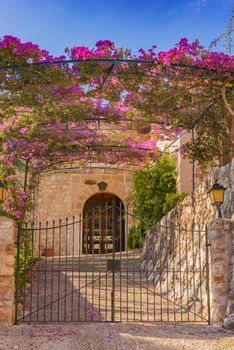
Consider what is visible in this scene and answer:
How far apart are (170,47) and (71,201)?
11.4 meters

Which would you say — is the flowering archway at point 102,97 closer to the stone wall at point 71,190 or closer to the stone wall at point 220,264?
the stone wall at point 220,264

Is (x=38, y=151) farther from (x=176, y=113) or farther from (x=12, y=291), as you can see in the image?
(x=12, y=291)

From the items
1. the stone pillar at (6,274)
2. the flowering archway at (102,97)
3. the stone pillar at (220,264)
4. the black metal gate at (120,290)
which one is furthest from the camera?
the flowering archway at (102,97)

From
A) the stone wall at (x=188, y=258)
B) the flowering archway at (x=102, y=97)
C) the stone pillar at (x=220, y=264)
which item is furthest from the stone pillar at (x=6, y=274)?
the stone pillar at (x=220, y=264)

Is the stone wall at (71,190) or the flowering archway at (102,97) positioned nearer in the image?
the flowering archway at (102,97)

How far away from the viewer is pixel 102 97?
8414mm

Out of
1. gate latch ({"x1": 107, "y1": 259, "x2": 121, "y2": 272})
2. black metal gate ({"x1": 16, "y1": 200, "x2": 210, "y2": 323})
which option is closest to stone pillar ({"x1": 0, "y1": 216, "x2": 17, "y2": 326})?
black metal gate ({"x1": 16, "y1": 200, "x2": 210, "y2": 323})

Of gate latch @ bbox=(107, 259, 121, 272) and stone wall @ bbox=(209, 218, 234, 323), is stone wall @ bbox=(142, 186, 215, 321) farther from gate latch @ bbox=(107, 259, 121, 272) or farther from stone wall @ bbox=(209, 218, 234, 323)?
gate latch @ bbox=(107, 259, 121, 272)

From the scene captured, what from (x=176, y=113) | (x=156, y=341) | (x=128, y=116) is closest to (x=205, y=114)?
(x=176, y=113)

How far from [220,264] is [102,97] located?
366 centimetres

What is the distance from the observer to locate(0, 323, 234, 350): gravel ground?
5.34 metres

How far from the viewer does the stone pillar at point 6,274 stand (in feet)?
20.2

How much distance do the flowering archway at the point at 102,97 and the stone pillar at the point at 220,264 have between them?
221 cm

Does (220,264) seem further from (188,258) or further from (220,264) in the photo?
(188,258)
